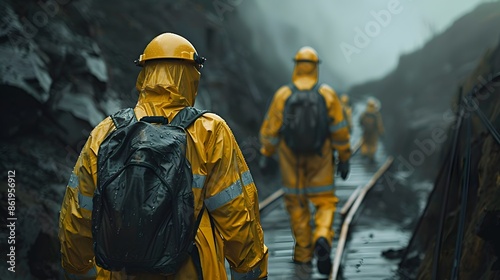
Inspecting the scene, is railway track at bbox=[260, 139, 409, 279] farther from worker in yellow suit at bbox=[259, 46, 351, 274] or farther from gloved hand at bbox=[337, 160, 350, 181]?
gloved hand at bbox=[337, 160, 350, 181]

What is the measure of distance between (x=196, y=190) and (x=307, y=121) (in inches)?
150

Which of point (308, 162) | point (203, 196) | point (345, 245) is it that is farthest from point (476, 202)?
point (345, 245)

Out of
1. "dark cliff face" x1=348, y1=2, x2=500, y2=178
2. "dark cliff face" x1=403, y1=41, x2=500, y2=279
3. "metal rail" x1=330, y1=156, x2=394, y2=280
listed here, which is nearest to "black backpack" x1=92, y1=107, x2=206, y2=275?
"dark cliff face" x1=403, y1=41, x2=500, y2=279

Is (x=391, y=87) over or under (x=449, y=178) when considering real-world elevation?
under

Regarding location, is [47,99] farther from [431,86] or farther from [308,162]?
Result: [431,86]

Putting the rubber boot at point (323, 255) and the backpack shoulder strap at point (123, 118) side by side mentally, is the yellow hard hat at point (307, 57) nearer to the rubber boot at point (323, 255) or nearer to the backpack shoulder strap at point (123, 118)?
the rubber boot at point (323, 255)

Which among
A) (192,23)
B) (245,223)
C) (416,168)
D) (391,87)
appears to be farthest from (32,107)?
(391,87)

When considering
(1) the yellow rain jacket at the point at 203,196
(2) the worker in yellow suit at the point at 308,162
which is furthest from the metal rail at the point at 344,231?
(1) the yellow rain jacket at the point at 203,196

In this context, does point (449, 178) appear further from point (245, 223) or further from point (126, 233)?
point (126, 233)

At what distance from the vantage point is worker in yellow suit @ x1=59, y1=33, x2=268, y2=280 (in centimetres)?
297

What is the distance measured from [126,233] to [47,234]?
8.91 ft

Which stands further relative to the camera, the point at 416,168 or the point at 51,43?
the point at 416,168

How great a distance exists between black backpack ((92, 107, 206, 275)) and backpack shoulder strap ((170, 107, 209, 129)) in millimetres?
143

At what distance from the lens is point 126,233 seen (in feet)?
8.80
